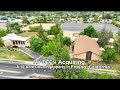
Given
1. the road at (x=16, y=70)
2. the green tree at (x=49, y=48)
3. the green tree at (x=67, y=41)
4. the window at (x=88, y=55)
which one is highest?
the green tree at (x=67, y=41)

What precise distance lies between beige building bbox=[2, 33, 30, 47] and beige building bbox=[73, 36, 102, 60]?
61 centimetres

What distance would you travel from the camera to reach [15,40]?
3.87 m

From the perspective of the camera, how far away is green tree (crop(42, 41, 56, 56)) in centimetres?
382

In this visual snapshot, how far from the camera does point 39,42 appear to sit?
12.6ft

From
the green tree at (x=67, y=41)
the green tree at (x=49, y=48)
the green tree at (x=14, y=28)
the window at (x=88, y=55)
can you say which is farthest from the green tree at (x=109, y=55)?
the green tree at (x=14, y=28)

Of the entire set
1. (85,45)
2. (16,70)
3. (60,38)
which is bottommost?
(16,70)

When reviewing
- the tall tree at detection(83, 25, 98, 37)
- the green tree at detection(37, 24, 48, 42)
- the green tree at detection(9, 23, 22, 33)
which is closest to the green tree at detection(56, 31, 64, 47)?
the green tree at detection(37, 24, 48, 42)

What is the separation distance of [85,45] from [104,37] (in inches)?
10.1

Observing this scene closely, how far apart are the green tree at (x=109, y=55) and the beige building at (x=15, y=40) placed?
3.15 feet

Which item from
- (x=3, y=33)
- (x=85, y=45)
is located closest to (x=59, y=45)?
(x=85, y=45)

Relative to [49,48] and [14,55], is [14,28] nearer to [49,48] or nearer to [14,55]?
[14,55]

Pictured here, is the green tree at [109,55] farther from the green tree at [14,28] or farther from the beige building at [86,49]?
the green tree at [14,28]

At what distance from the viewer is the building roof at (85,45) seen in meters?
3.83
